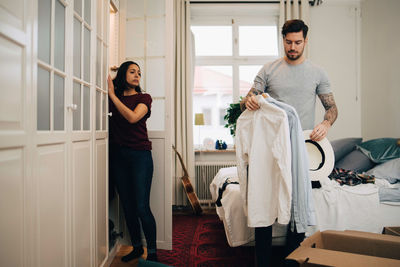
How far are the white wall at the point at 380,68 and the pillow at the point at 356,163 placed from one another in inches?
34.7

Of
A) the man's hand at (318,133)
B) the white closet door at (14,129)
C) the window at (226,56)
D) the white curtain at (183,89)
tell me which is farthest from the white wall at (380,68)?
the white closet door at (14,129)

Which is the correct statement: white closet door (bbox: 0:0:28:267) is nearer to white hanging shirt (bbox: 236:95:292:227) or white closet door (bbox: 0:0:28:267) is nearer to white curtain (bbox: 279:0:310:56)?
white hanging shirt (bbox: 236:95:292:227)

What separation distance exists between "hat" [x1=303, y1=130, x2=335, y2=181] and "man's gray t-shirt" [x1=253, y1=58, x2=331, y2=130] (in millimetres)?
124

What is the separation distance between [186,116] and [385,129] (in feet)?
8.75

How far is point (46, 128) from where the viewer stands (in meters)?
1.13

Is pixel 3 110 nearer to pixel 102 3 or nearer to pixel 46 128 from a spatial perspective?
pixel 46 128

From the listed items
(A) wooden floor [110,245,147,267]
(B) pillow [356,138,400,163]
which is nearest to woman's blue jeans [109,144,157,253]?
(A) wooden floor [110,245,147,267]

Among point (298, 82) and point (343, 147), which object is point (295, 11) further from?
point (298, 82)

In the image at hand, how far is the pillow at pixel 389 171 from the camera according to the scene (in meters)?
2.23

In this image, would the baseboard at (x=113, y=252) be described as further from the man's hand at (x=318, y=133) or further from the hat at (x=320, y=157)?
the man's hand at (x=318, y=133)

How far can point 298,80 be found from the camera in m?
1.76

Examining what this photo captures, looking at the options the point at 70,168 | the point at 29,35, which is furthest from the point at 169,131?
the point at 29,35

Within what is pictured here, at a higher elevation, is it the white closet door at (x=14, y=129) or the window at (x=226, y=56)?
the window at (x=226, y=56)

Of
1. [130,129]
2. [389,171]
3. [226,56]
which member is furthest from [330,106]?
[226,56]
